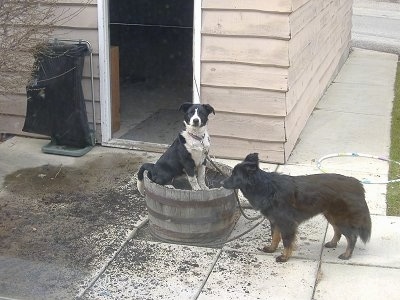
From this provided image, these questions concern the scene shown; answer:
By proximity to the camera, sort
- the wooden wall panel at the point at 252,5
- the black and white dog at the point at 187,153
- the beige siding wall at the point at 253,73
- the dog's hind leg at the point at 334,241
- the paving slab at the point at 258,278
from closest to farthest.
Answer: the paving slab at the point at 258,278, the dog's hind leg at the point at 334,241, the black and white dog at the point at 187,153, the wooden wall panel at the point at 252,5, the beige siding wall at the point at 253,73

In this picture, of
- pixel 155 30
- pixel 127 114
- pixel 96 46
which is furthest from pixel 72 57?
pixel 155 30

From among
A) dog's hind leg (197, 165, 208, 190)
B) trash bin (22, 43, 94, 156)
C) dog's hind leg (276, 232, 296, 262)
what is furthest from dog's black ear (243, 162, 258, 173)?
trash bin (22, 43, 94, 156)

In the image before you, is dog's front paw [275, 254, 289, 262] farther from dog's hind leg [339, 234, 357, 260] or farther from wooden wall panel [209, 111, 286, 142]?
wooden wall panel [209, 111, 286, 142]

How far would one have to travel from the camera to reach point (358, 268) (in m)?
4.81

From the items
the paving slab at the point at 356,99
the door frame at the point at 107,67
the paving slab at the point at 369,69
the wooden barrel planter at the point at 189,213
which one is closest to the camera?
the wooden barrel planter at the point at 189,213

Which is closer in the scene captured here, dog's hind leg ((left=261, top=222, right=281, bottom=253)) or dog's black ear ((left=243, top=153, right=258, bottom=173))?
dog's black ear ((left=243, top=153, right=258, bottom=173))

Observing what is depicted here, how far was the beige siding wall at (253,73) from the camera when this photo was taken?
6656 mm

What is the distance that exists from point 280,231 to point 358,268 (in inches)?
26.9

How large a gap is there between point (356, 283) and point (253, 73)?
9.67ft

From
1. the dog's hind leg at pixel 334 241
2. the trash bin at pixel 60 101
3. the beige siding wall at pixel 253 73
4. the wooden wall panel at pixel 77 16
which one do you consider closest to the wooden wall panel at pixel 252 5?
the beige siding wall at pixel 253 73

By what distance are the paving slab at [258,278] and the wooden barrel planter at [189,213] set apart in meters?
0.27

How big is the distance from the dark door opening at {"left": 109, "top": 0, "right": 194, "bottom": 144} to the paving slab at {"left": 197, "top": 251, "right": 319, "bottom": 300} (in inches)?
121

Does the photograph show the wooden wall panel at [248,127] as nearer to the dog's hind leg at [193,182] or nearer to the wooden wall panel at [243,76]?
the wooden wall panel at [243,76]

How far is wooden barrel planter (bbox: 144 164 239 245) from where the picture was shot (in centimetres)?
499
